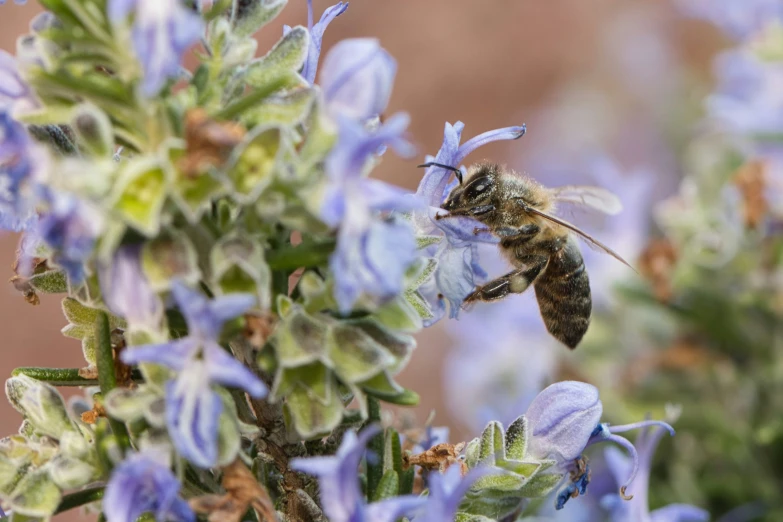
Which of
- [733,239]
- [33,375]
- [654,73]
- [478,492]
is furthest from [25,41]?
[654,73]

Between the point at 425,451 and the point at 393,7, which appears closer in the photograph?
the point at 425,451

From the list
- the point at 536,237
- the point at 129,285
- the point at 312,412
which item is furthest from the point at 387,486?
the point at 536,237

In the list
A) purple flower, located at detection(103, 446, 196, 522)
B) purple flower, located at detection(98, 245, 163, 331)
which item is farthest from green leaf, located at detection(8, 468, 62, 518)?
purple flower, located at detection(98, 245, 163, 331)

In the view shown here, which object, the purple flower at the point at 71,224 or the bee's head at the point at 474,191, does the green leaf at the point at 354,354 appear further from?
the bee's head at the point at 474,191

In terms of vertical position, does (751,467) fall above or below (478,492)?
below

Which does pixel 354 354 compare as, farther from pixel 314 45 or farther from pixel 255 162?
pixel 314 45

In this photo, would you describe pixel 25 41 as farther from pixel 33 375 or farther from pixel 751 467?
pixel 751 467

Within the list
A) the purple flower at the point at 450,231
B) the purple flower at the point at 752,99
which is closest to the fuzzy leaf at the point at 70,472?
the purple flower at the point at 450,231
